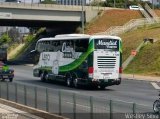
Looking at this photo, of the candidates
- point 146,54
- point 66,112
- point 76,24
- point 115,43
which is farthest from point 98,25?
point 66,112

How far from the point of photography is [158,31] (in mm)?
62344

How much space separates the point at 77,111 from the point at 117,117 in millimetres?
2587

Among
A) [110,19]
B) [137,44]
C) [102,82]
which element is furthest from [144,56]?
[110,19]

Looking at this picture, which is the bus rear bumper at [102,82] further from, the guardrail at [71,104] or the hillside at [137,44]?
the hillside at [137,44]

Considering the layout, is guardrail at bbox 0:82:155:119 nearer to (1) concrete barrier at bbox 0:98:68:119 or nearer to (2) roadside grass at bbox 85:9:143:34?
(1) concrete barrier at bbox 0:98:68:119

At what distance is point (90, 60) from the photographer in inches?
1264

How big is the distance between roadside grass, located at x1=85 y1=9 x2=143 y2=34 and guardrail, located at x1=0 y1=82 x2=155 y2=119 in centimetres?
5745

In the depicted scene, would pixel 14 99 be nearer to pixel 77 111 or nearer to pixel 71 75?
pixel 77 111

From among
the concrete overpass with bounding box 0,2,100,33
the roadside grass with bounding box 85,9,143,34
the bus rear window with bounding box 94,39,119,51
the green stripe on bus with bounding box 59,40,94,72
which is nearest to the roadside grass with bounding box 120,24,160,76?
the green stripe on bus with bounding box 59,40,94,72

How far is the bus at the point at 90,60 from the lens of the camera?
32.1 meters

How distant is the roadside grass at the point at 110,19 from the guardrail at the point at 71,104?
5745cm

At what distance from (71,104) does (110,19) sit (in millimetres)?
67877

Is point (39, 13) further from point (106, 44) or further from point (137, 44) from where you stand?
point (106, 44)

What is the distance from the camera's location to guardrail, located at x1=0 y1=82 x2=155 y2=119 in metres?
13.4
